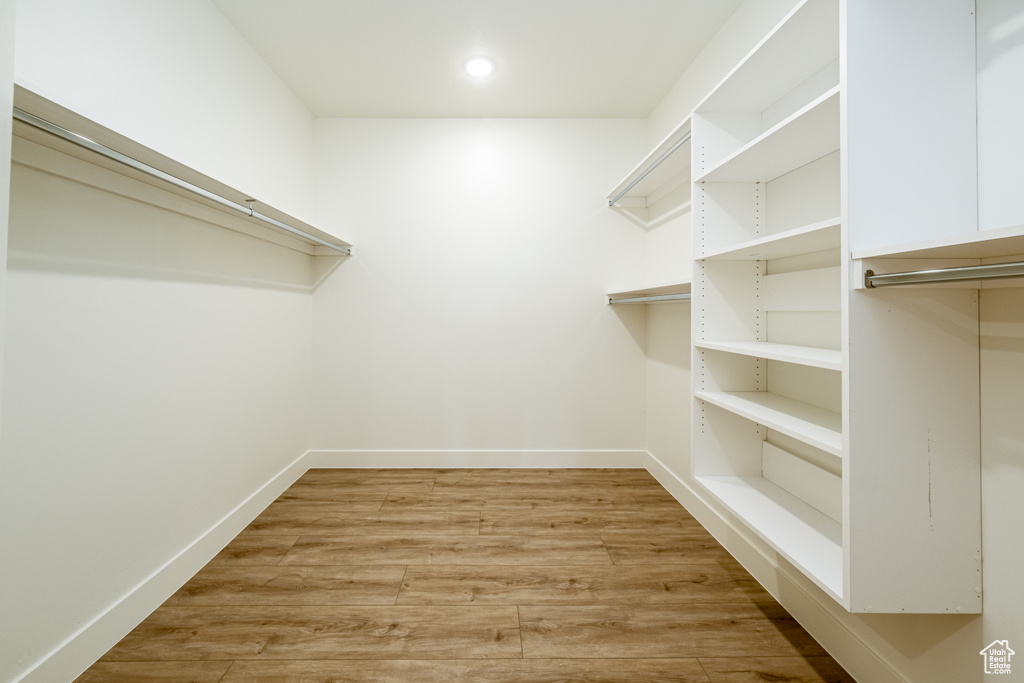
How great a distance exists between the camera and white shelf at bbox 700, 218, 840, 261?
1.05 meters

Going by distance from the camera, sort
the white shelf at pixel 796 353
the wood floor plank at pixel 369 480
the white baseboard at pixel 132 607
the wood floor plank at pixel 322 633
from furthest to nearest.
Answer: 1. the wood floor plank at pixel 369 480
2. the wood floor plank at pixel 322 633
3. the white baseboard at pixel 132 607
4. the white shelf at pixel 796 353

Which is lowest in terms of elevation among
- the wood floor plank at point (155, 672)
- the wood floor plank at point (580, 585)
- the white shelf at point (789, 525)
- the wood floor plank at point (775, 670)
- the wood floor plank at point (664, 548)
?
the wood floor plank at point (775, 670)

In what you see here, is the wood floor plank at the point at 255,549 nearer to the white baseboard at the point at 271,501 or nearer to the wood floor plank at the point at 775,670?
the white baseboard at the point at 271,501

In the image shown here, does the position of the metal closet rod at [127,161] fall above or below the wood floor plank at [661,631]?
above

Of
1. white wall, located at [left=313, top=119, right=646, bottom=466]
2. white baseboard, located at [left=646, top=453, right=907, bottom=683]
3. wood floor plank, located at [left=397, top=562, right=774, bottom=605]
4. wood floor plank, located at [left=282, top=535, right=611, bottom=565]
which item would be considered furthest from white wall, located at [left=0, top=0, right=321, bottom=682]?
white baseboard, located at [left=646, top=453, right=907, bottom=683]

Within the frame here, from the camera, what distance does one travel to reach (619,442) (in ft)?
9.63

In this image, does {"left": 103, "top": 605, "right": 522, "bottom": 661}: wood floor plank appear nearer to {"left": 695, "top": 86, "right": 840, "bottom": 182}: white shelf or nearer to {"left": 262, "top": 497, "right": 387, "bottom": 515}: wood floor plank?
{"left": 262, "top": 497, "right": 387, "bottom": 515}: wood floor plank

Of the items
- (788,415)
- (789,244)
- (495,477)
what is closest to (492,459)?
(495,477)

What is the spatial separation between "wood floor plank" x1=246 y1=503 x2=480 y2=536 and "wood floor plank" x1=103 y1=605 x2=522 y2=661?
1.80ft

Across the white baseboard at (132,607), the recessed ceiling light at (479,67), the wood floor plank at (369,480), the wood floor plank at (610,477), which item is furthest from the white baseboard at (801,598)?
the recessed ceiling light at (479,67)

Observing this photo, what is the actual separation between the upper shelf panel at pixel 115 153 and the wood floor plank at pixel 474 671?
1.50 m

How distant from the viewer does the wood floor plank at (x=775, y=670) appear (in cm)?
123

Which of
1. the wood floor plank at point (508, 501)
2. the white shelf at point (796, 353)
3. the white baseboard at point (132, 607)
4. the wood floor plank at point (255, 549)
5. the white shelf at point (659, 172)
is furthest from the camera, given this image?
the wood floor plank at point (508, 501)

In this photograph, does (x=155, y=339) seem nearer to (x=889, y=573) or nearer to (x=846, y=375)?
(x=846, y=375)
